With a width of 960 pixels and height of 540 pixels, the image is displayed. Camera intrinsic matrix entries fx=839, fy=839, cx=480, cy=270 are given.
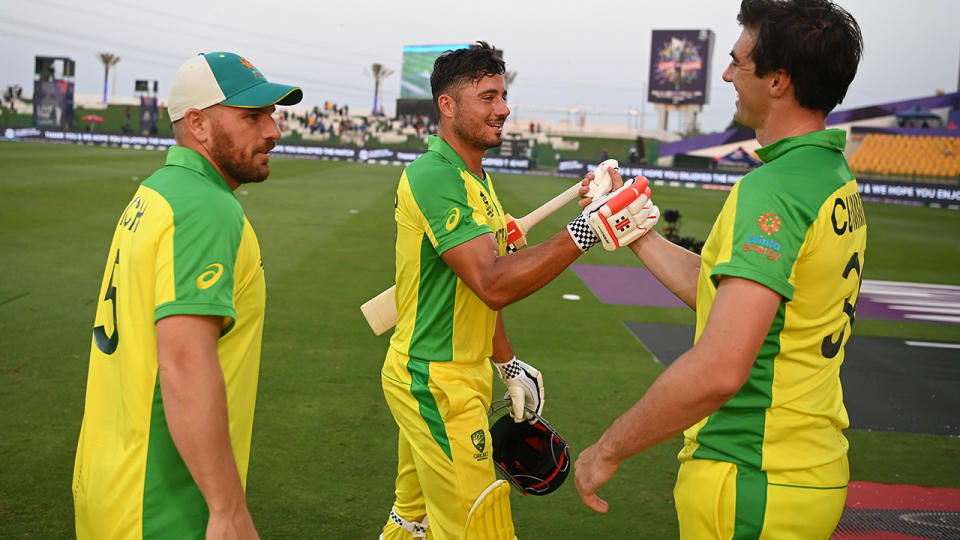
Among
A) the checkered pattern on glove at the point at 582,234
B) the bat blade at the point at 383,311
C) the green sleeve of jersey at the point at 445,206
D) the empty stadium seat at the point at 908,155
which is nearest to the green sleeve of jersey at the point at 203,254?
the green sleeve of jersey at the point at 445,206

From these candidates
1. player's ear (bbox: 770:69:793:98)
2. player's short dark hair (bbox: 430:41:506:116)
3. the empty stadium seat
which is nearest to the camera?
player's ear (bbox: 770:69:793:98)

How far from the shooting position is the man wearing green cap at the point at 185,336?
7.61 feet

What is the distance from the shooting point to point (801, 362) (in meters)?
2.48

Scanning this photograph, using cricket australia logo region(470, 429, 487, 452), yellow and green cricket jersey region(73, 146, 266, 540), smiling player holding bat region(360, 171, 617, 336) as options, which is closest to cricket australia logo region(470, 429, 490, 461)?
cricket australia logo region(470, 429, 487, 452)

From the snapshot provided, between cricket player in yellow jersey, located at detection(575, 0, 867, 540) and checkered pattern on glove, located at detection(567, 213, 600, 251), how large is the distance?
0.79m

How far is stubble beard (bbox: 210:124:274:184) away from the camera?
108 inches

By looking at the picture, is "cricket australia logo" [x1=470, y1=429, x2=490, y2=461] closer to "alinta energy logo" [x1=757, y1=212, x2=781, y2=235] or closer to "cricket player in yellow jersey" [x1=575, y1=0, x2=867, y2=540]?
"cricket player in yellow jersey" [x1=575, y1=0, x2=867, y2=540]

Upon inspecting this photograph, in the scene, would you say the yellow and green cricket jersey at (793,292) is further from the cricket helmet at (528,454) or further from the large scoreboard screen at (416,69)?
the large scoreboard screen at (416,69)

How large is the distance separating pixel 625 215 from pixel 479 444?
1.27 m

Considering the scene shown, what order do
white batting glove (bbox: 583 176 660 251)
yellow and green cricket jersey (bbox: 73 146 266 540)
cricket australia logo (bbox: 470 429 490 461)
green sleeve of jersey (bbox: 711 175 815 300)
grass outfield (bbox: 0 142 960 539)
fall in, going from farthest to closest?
1. grass outfield (bbox: 0 142 960 539)
2. cricket australia logo (bbox: 470 429 490 461)
3. white batting glove (bbox: 583 176 660 251)
4. yellow and green cricket jersey (bbox: 73 146 266 540)
5. green sleeve of jersey (bbox: 711 175 815 300)

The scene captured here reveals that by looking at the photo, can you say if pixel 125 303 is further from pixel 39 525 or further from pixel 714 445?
pixel 39 525

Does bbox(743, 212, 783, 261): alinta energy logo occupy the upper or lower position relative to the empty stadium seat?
lower

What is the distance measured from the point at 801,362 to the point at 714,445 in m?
0.36

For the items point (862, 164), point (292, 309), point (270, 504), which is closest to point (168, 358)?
point (270, 504)
